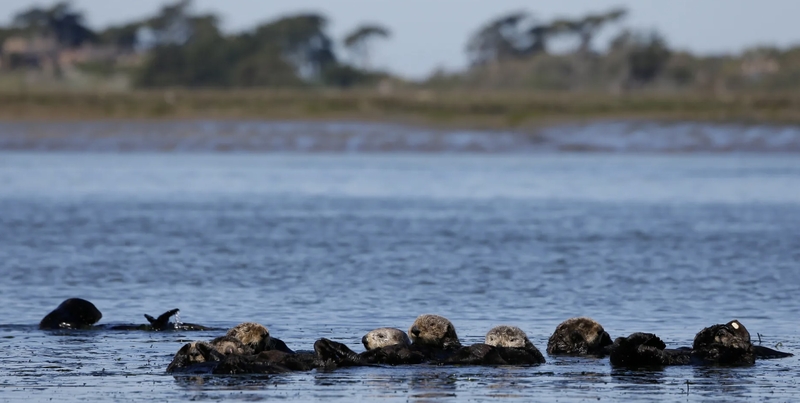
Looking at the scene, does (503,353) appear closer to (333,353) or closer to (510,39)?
(333,353)

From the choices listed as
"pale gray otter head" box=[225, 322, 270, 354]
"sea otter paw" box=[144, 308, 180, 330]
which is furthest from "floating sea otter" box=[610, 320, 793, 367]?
"sea otter paw" box=[144, 308, 180, 330]

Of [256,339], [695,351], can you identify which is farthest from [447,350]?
[695,351]

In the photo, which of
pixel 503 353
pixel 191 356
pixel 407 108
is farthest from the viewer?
pixel 407 108

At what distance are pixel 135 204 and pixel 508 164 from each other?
17905 millimetres

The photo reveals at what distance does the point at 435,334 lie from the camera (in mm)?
11539

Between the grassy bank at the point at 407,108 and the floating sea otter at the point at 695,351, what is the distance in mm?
43973

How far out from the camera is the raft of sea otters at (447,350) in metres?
10.6

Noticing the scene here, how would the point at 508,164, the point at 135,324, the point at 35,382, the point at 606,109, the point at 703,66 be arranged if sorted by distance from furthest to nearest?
the point at 703,66 < the point at 606,109 < the point at 508,164 < the point at 135,324 < the point at 35,382

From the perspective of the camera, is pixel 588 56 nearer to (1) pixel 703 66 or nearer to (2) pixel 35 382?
(1) pixel 703 66

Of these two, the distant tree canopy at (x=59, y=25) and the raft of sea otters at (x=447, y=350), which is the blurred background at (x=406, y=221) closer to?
the raft of sea otters at (x=447, y=350)

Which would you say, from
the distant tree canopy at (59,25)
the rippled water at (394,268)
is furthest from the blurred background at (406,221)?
the distant tree canopy at (59,25)

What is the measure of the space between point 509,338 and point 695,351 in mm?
1581

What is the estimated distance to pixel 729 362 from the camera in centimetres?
1099

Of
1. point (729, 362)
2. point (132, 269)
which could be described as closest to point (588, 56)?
point (132, 269)
